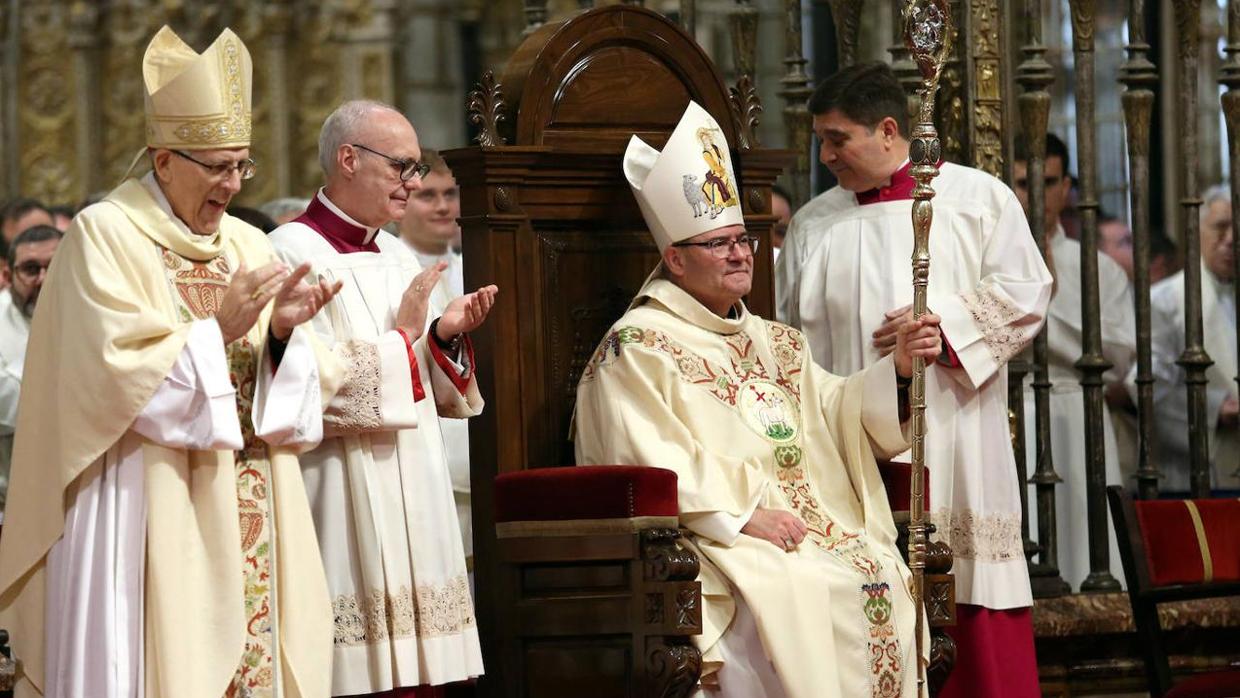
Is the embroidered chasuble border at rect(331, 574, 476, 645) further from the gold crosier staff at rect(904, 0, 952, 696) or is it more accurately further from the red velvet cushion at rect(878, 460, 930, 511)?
the red velvet cushion at rect(878, 460, 930, 511)

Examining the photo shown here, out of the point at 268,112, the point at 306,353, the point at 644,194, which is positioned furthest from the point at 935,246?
the point at 268,112

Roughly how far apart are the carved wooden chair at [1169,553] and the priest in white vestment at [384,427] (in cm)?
198

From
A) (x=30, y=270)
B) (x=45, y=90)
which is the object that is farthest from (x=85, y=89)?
(x=30, y=270)

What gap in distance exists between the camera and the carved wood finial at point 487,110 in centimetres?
619

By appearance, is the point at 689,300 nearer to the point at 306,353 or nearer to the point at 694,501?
the point at 694,501

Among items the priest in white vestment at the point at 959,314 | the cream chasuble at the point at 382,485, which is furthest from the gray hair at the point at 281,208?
the cream chasuble at the point at 382,485

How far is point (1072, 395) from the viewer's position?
8.49 metres

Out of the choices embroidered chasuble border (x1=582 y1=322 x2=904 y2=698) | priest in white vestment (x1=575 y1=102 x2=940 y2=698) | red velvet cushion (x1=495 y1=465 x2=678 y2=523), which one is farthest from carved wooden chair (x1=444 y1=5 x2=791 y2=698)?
embroidered chasuble border (x1=582 y1=322 x2=904 y2=698)

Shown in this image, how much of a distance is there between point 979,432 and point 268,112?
25.5 ft

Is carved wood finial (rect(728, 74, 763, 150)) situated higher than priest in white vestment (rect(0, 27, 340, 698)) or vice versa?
carved wood finial (rect(728, 74, 763, 150))

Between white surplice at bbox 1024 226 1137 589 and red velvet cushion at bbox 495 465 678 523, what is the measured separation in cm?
280

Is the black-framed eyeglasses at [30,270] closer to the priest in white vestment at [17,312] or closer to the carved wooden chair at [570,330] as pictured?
the priest in white vestment at [17,312]

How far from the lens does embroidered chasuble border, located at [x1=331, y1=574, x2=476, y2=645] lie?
5.48 m

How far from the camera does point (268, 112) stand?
44.8ft
